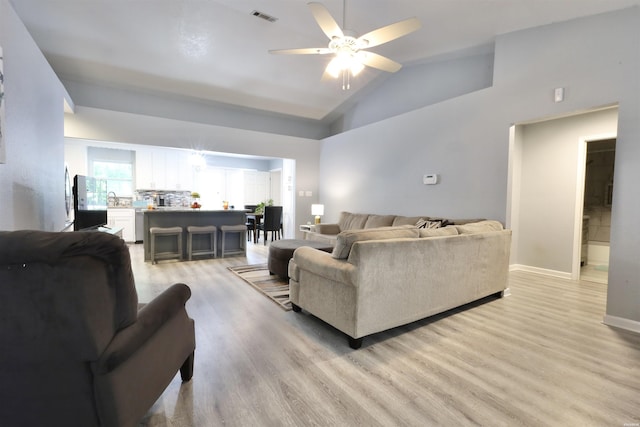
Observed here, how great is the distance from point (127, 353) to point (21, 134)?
246cm

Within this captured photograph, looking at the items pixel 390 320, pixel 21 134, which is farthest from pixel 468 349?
pixel 21 134

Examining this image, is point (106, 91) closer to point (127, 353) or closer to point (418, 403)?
point (127, 353)

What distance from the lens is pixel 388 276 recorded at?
2355 millimetres

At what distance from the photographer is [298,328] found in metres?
2.61

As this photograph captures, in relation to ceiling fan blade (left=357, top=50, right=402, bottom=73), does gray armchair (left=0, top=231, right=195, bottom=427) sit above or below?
below

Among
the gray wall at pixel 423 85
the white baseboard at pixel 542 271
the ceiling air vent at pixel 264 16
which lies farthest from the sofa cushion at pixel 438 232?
the ceiling air vent at pixel 264 16

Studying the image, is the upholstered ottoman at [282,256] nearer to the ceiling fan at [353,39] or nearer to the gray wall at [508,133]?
the gray wall at [508,133]

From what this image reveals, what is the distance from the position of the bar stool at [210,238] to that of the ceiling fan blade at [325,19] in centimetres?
402

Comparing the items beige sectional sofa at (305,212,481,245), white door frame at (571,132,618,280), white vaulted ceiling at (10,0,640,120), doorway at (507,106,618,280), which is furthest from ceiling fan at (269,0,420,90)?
white door frame at (571,132,618,280)

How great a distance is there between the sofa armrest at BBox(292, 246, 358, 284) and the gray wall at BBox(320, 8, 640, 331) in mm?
2727

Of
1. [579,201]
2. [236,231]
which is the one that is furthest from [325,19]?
[579,201]

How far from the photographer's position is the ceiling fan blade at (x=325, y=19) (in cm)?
237

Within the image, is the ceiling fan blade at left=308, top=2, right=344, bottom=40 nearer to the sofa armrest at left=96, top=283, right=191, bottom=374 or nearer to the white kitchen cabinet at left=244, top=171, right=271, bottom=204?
the sofa armrest at left=96, top=283, right=191, bottom=374

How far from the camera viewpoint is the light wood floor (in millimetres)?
1567
